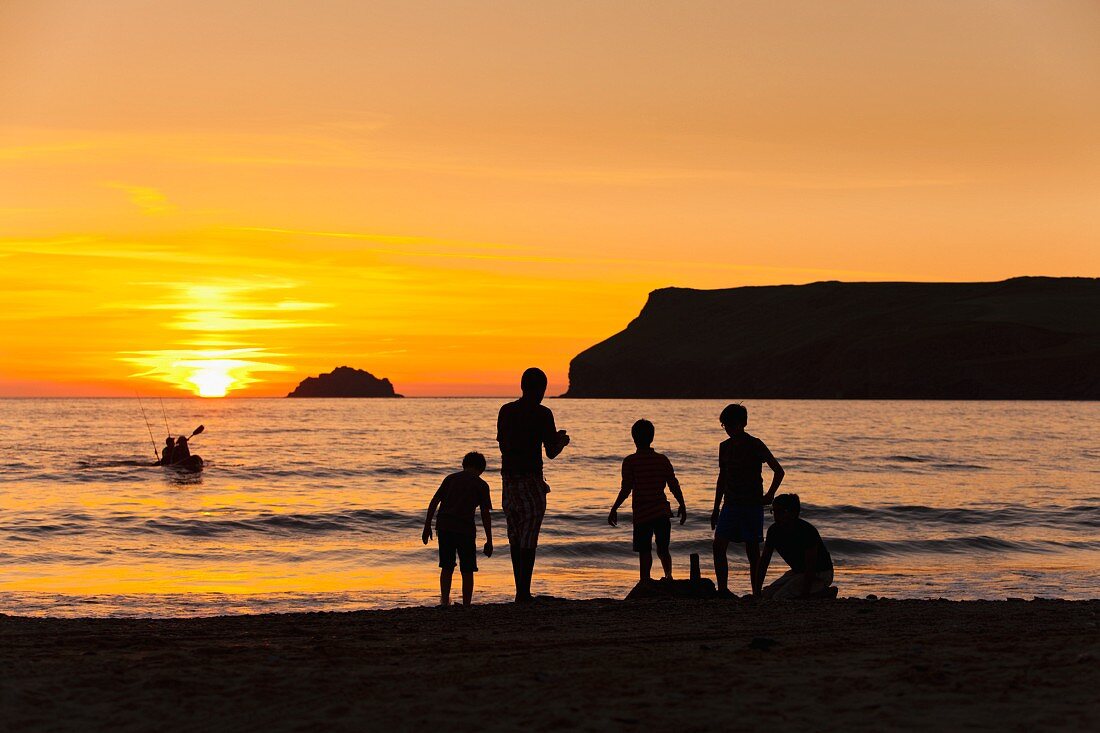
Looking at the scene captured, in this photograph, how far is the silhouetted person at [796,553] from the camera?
11.6 m

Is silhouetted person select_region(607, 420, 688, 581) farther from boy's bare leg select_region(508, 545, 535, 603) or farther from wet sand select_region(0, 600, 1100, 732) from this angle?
wet sand select_region(0, 600, 1100, 732)

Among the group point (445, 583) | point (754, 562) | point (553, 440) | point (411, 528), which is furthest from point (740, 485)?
point (411, 528)

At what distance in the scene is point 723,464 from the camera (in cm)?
1175

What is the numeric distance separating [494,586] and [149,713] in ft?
32.9

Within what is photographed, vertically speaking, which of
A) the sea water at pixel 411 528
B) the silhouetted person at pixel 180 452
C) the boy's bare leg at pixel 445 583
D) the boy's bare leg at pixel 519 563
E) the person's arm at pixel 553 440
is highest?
the person's arm at pixel 553 440

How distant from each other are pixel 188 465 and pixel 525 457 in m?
32.6

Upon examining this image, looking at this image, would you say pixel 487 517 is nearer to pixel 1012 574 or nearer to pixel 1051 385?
pixel 1012 574

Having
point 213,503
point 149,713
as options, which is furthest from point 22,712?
point 213,503

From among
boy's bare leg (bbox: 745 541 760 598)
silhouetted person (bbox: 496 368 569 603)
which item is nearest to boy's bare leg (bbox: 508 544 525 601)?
silhouetted person (bbox: 496 368 569 603)

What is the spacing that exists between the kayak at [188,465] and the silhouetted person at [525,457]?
31856 millimetres

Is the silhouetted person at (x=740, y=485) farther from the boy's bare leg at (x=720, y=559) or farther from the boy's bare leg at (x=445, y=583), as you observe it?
the boy's bare leg at (x=445, y=583)

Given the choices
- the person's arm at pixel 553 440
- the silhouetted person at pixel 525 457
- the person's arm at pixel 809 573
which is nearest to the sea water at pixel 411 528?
the silhouetted person at pixel 525 457

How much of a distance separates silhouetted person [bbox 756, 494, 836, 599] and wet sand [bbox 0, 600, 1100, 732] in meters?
1.23

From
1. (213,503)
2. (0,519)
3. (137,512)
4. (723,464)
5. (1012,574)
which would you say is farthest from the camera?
(213,503)
